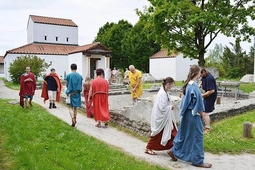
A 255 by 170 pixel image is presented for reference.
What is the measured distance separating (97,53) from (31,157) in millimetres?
24890

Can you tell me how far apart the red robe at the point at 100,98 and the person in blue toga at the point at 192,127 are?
370cm

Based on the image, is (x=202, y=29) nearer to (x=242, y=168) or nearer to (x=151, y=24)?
(x=151, y=24)

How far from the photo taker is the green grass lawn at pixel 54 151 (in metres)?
5.26

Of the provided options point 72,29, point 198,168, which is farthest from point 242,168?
point 72,29

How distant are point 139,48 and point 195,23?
26943 mm

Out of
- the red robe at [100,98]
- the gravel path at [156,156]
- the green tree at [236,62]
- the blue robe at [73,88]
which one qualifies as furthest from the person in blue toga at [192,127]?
the green tree at [236,62]

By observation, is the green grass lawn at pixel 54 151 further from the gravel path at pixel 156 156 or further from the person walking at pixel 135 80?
the person walking at pixel 135 80

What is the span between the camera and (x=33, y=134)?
294 inches

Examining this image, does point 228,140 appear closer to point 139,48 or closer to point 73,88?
point 73,88

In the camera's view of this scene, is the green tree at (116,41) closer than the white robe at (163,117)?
No

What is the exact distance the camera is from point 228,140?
7520 mm

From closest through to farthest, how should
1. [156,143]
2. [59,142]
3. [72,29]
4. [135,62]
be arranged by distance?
1. [156,143]
2. [59,142]
3. [72,29]
4. [135,62]

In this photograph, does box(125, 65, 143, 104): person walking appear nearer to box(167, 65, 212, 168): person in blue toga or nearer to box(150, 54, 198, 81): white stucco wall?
box(167, 65, 212, 168): person in blue toga

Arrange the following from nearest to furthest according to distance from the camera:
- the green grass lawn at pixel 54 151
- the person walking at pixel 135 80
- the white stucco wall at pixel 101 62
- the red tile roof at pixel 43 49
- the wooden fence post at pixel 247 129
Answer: the green grass lawn at pixel 54 151 → the wooden fence post at pixel 247 129 → the person walking at pixel 135 80 → the white stucco wall at pixel 101 62 → the red tile roof at pixel 43 49
